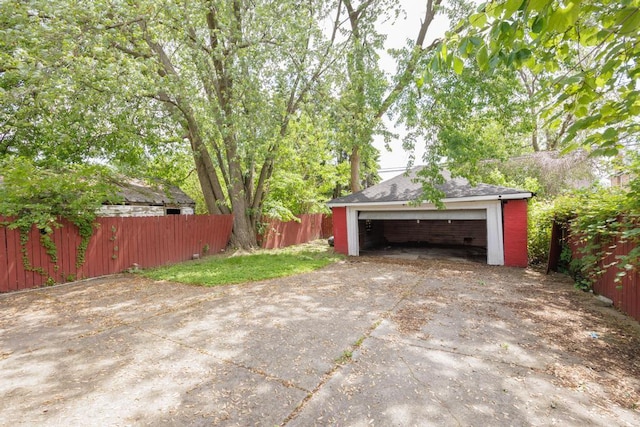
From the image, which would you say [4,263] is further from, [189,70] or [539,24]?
[539,24]

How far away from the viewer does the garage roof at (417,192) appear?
27.3 feet

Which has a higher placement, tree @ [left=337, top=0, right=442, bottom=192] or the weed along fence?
tree @ [left=337, top=0, right=442, bottom=192]

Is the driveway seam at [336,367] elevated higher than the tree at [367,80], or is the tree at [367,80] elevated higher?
the tree at [367,80]

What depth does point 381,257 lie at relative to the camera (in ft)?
34.1

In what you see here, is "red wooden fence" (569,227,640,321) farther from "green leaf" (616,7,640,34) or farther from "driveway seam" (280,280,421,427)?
"green leaf" (616,7,640,34)

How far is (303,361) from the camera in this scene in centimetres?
305

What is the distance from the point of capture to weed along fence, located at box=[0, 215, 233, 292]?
6.05 meters

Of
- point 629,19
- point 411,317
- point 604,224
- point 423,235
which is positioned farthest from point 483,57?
point 423,235

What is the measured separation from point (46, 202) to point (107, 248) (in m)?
1.69

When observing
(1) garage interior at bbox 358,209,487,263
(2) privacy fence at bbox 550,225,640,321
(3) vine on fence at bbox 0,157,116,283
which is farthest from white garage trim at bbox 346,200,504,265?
(3) vine on fence at bbox 0,157,116,283

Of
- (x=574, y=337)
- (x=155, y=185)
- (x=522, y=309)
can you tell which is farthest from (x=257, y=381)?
(x=155, y=185)

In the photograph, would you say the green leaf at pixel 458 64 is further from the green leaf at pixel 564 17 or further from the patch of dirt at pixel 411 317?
the patch of dirt at pixel 411 317

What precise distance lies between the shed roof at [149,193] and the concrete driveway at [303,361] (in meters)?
5.28

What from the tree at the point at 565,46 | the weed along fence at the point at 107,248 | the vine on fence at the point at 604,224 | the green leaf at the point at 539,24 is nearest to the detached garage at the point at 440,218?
the vine on fence at the point at 604,224
